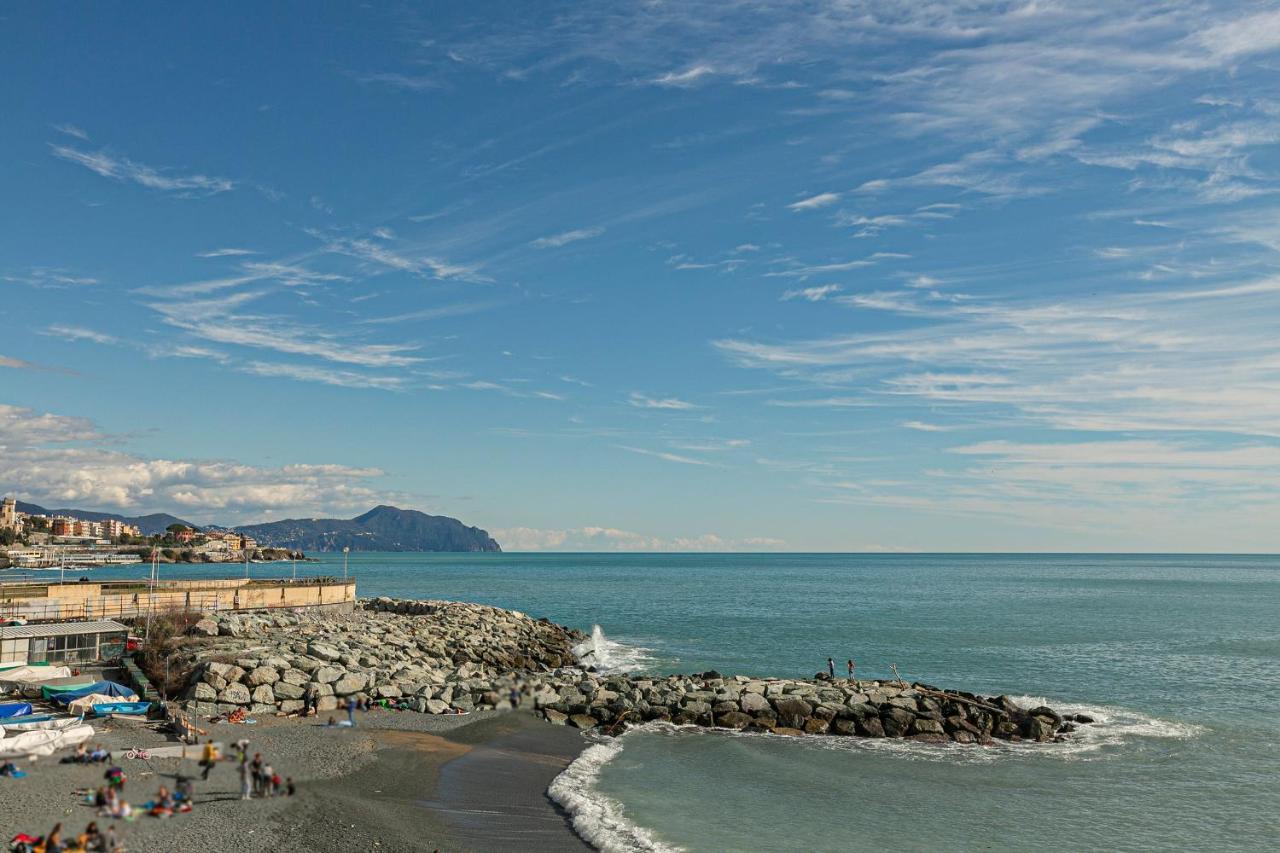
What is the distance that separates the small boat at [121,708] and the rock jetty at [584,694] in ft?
6.52

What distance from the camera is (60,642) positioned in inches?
1638

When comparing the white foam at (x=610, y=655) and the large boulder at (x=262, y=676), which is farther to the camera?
the white foam at (x=610, y=655)

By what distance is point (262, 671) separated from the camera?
3812 cm

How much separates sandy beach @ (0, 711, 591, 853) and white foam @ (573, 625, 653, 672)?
21.2 meters

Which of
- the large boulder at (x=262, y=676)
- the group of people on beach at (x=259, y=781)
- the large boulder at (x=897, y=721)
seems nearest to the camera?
the group of people on beach at (x=259, y=781)

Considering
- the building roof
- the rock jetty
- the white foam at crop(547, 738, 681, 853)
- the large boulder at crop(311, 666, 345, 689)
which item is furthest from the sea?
the building roof

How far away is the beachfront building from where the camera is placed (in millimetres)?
39625

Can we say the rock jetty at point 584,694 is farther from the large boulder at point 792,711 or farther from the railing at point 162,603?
the railing at point 162,603

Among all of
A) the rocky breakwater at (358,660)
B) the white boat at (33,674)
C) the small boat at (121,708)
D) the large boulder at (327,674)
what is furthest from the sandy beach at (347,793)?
the white boat at (33,674)

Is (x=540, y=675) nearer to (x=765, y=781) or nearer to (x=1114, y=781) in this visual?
(x=765, y=781)

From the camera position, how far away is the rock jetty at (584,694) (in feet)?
123

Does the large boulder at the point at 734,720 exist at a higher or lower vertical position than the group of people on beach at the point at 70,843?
lower

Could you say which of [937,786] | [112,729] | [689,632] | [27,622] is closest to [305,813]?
[112,729]

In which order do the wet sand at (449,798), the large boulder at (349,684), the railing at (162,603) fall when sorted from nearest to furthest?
the wet sand at (449,798)
the large boulder at (349,684)
the railing at (162,603)
